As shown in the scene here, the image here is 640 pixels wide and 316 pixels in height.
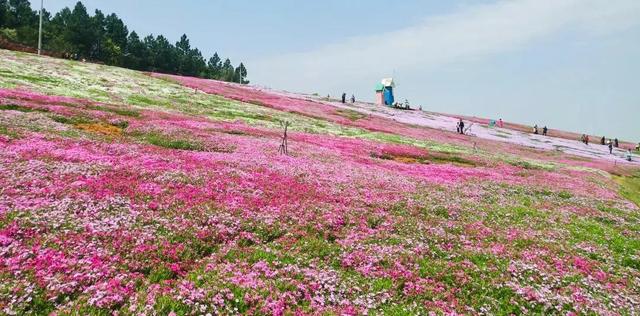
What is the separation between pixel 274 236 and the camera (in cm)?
1630

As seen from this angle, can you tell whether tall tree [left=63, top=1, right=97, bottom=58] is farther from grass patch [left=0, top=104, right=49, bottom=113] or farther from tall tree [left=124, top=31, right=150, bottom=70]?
grass patch [left=0, top=104, right=49, bottom=113]

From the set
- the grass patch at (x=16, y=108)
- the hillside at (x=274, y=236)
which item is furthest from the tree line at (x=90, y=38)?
the hillside at (x=274, y=236)

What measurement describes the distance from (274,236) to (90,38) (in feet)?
528

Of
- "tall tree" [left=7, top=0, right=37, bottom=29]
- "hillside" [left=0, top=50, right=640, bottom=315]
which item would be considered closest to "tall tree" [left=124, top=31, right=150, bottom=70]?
"tall tree" [left=7, top=0, right=37, bottom=29]

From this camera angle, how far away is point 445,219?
21031 mm

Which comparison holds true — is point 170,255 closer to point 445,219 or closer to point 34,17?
point 445,219

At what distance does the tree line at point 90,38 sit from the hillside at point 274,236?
114247 millimetres

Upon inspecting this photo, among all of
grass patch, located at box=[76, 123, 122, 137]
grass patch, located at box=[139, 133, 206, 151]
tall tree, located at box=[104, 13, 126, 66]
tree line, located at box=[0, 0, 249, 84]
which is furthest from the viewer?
tall tree, located at box=[104, 13, 126, 66]

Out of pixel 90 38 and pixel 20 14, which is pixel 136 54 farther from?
pixel 20 14

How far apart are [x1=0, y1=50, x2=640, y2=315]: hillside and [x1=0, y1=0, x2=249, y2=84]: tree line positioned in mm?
114247

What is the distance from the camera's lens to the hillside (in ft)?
37.3

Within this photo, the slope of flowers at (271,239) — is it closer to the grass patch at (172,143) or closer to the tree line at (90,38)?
the grass patch at (172,143)

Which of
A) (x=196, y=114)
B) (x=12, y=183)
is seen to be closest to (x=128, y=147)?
(x=12, y=183)

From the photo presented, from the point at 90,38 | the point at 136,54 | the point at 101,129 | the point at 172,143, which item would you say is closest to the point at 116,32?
the point at 136,54
